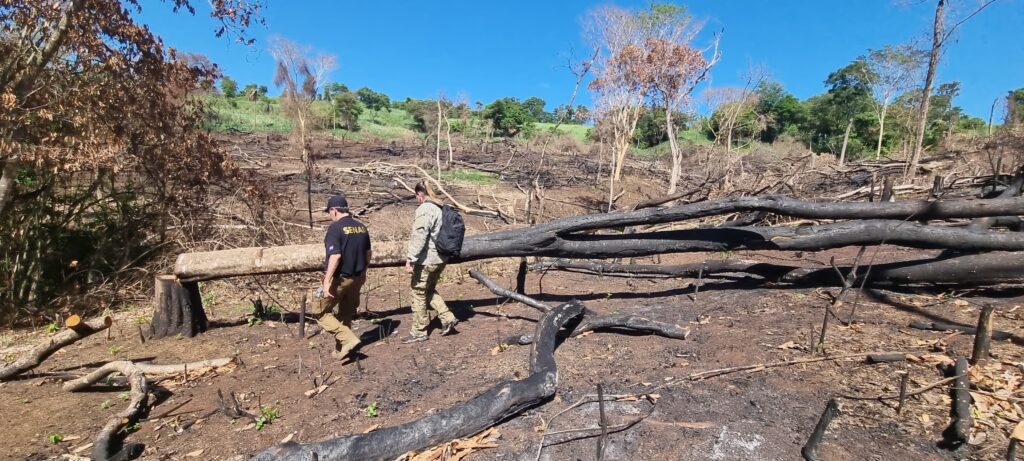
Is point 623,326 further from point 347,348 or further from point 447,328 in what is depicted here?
point 347,348

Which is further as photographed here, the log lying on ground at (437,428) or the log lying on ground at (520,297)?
the log lying on ground at (520,297)

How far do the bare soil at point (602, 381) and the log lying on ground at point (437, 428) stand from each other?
0.16m

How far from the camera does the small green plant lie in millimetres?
3746

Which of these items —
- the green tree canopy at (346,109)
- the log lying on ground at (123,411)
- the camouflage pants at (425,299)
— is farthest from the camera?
the green tree canopy at (346,109)

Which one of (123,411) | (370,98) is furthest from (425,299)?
(370,98)

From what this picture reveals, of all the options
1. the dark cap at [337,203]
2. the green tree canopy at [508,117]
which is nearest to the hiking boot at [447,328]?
the dark cap at [337,203]

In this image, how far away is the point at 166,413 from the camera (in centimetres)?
414

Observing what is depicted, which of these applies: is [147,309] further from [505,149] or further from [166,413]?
[505,149]

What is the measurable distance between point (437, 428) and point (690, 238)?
3.92 meters

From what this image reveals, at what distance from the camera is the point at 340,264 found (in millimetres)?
4859

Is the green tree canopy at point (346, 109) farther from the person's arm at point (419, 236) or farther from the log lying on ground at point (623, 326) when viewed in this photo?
the log lying on ground at point (623, 326)

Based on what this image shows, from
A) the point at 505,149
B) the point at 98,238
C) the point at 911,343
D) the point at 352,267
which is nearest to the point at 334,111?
the point at 505,149

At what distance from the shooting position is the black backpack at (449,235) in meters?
5.09

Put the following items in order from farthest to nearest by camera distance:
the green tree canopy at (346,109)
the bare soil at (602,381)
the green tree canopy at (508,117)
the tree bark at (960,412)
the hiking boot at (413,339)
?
the green tree canopy at (508,117) < the green tree canopy at (346,109) < the hiking boot at (413,339) < the bare soil at (602,381) < the tree bark at (960,412)
